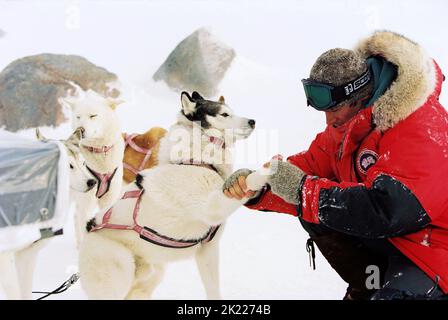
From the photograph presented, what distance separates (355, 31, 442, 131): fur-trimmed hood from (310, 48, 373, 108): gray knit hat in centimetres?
11

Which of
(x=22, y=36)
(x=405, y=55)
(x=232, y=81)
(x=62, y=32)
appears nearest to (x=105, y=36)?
(x=62, y=32)

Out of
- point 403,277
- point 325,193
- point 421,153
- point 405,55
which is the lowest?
point 403,277

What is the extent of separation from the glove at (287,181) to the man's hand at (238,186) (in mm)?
121

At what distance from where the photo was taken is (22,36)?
3.47 m

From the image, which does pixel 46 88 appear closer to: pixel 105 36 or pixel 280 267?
pixel 105 36

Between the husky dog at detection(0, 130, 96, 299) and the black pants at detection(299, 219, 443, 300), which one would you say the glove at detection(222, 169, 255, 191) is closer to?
the black pants at detection(299, 219, 443, 300)

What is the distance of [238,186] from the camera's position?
1692 mm

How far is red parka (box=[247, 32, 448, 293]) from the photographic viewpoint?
141 centimetres

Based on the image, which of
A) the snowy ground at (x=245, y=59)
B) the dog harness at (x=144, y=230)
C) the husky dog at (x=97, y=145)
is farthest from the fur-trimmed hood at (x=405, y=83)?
the husky dog at (x=97, y=145)

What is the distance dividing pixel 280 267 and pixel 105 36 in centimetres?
230

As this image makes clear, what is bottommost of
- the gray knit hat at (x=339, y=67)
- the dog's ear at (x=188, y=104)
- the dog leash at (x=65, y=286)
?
the dog leash at (x=65, y=286)

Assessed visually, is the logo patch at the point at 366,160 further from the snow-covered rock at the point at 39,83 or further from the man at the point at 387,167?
the snow-covered rock at the point at 39,83

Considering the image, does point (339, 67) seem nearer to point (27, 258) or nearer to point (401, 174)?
point (401, 174)

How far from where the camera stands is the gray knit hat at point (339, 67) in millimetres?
1529
